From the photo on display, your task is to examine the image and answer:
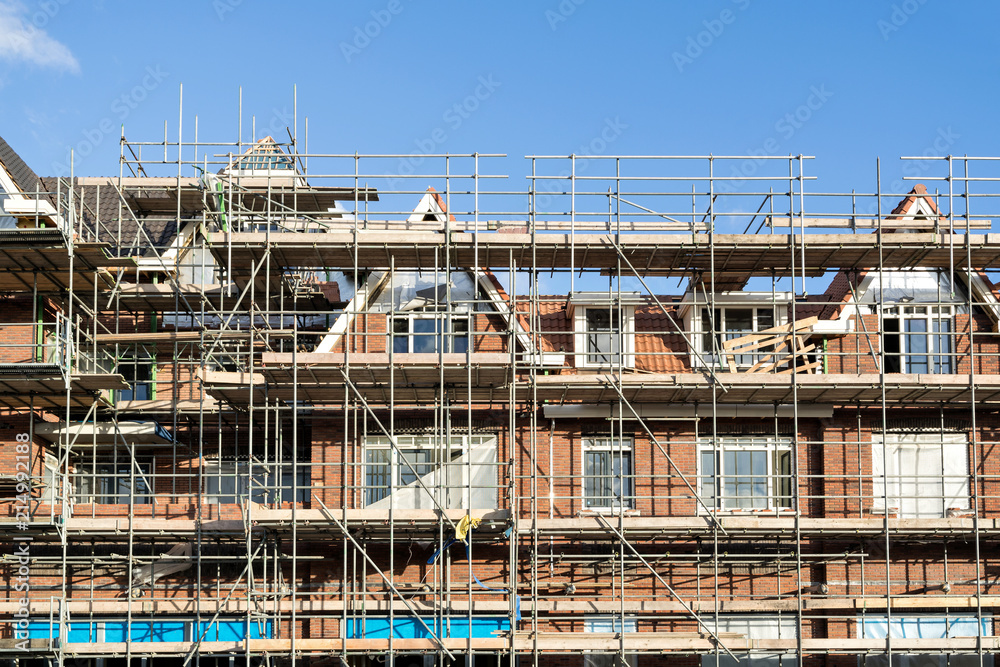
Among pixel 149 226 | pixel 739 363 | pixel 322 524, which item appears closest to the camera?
pixel 322 524

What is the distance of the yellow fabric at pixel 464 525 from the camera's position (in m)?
21.4

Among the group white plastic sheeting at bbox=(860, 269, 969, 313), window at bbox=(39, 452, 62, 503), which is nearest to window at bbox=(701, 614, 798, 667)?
white plastic sheeting at bbox=(860, 269, 969, 313)

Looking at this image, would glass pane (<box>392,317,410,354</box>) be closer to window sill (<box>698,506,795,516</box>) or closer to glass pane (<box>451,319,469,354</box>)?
glass pane (<box>451,319,469,354</box>)

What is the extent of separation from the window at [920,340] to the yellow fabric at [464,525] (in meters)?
9.63

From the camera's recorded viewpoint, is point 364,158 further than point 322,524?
Yes

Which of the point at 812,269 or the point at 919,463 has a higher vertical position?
the point at 812,269

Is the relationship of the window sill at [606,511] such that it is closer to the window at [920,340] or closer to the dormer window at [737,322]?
the dormer window at [737,322]

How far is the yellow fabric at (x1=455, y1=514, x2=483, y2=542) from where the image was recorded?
21.4 metres

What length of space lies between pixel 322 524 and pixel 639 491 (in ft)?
21.6

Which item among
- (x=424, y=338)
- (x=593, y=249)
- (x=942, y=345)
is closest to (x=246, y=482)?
(x=424, y=338)

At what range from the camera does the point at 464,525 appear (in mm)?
21359

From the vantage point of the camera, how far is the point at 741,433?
80.4 ft

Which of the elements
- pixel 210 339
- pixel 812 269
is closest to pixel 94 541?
pixel 210 339

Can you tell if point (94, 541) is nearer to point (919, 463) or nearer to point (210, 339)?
point (210, 339)
